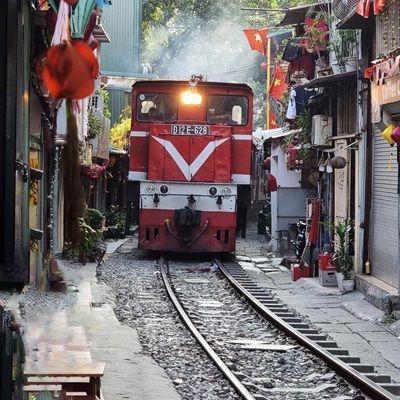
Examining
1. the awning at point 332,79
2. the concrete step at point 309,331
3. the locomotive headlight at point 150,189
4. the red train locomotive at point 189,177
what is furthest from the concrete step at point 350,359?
the locomotive headlight at point 150,189

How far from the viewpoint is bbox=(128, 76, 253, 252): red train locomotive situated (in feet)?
69.2

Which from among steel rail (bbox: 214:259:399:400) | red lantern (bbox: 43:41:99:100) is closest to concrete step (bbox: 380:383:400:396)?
steel rail (bbox: 214:259:399:400)

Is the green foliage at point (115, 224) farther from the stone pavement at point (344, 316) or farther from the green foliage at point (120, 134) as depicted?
the stone pavement at point (344, 316)

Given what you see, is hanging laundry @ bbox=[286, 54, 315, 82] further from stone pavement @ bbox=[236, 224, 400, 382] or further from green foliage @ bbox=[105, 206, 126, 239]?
green foliage @ bbox=[105, 206, 126, 239]

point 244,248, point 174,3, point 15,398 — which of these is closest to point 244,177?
point 244,248

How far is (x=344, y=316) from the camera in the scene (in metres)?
14.0

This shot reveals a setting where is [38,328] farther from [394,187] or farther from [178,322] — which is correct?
[394,187]

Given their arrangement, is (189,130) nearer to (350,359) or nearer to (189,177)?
(189,177)

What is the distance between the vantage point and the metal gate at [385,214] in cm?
Result: 1485

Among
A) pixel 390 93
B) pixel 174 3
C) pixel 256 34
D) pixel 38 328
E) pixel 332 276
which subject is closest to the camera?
pixel 38 328

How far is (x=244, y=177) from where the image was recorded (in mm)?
21328

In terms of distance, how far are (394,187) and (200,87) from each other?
8.06 metres

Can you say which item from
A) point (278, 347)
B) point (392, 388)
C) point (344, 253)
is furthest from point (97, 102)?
point (392, 388)

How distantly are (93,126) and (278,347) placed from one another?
1363 cm
